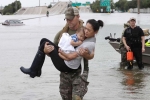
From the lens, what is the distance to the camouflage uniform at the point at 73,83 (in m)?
6.47

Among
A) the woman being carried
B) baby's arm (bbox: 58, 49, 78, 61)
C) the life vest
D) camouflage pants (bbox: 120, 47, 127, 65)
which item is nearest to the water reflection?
camouflage pants (bbox: 120, 47, 127, 65)

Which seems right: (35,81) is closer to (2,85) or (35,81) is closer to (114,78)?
(2,85)

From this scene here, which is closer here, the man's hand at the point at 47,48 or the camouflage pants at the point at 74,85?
the man's hand at the point at 47,48

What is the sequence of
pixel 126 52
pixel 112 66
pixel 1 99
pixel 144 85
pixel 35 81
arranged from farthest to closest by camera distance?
pixel 112 66
pixel 126 52
pixel 35 81
pixel 144 85
pixel 1 99

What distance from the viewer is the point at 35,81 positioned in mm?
11688

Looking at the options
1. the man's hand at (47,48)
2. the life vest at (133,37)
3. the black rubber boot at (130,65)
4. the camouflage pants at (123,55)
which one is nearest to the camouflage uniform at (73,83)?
the man's hand at (47,48)

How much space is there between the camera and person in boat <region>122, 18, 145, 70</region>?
1248cm

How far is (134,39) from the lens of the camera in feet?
41.8

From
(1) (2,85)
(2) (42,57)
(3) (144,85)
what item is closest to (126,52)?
(3) (144,85)

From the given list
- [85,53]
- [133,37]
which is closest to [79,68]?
[85,53]

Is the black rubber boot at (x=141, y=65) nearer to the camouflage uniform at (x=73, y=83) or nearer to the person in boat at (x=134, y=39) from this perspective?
the person in boat at (x=134, y=39)

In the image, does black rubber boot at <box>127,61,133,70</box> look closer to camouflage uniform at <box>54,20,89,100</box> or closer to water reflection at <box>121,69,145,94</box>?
water reflection at <box>121,69,145,94</box>

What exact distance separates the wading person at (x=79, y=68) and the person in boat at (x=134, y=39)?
19.4 ft

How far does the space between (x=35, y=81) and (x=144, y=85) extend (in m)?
2.49
